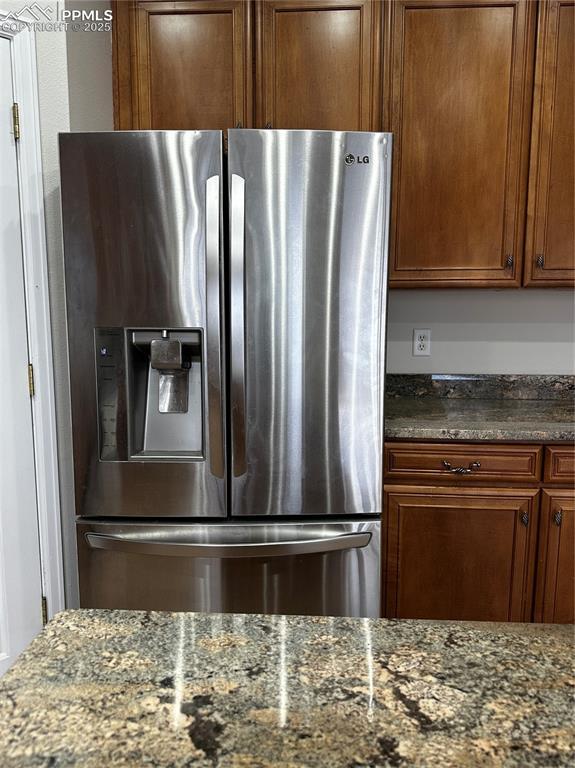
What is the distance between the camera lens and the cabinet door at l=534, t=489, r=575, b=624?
1841 mm

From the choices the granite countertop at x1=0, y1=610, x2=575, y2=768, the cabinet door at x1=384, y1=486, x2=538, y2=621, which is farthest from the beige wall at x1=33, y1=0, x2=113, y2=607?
the granite countertop at x1=0, y1=610, x2=575, y2=768

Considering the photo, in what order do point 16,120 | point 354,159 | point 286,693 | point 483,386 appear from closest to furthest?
point 286,693
point 354,159
point 16,120
point 483,386

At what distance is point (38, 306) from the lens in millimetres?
1870

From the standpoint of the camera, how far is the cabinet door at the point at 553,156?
1975mm

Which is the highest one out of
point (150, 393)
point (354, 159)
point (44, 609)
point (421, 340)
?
point (354, 159)

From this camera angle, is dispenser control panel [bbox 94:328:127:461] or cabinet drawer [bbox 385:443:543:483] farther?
cabinet drawer [bbox 385:443:543:483]

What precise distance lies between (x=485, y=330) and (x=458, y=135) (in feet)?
2.67

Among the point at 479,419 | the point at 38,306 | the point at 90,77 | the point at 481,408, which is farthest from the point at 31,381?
the point at 481,408

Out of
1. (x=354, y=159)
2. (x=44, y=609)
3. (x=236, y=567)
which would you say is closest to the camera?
(x=354, y=159)

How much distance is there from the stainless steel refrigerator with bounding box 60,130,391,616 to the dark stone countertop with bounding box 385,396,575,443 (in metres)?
0.30

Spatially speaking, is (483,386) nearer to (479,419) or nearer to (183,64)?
(479,419)

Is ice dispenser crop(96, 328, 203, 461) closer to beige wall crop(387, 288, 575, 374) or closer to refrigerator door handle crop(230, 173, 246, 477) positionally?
refrigerator door handle crop(230, 173, 246, 477)

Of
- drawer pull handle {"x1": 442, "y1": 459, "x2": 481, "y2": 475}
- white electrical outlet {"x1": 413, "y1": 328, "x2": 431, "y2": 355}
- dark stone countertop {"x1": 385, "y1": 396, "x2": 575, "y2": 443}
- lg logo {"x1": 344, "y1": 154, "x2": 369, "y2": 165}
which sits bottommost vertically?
drawer pull handle {"x1": 442, "y1": 459, "x2": 481, "y2": 475}

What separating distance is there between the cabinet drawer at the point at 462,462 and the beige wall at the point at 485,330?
2.12ft
